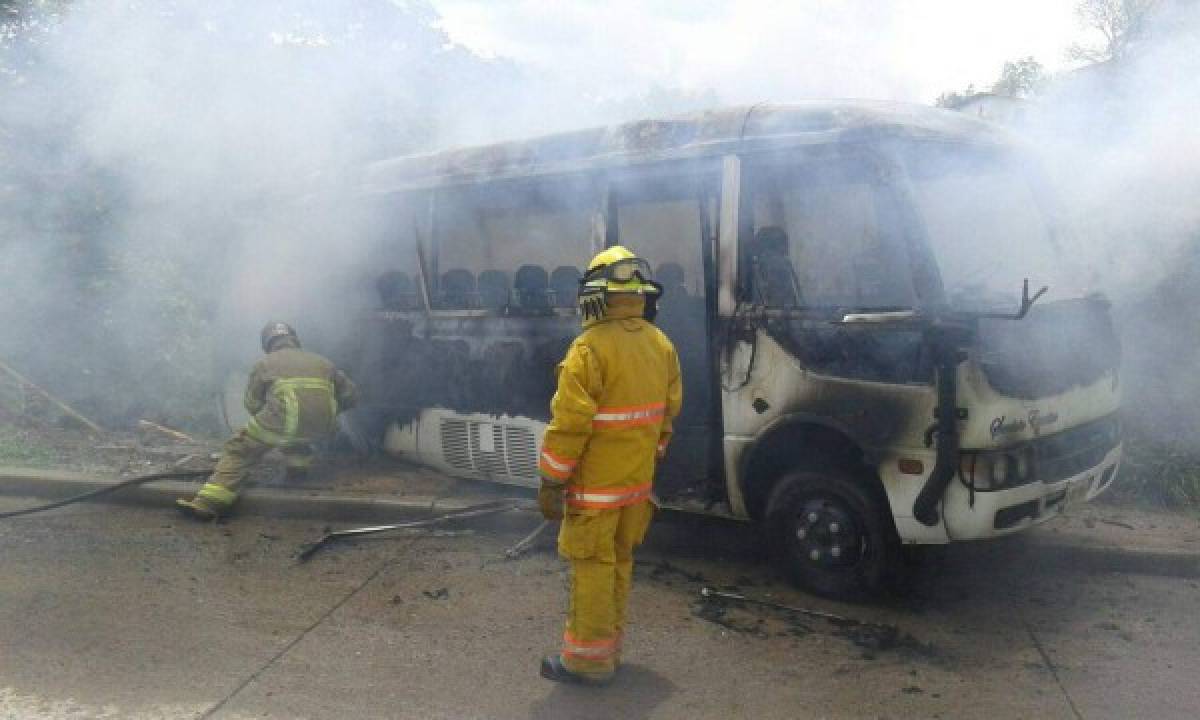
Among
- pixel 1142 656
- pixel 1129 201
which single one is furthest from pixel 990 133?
pixel 1142 656

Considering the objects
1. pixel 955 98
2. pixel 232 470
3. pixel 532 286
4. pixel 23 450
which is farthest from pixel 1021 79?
pixel 23 450

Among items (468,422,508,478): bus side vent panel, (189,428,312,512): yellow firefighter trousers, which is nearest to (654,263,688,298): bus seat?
(468,422,508,478): bus side vent panel

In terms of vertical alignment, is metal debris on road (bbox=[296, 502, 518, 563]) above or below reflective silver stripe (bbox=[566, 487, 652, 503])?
below

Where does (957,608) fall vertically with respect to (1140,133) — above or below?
below

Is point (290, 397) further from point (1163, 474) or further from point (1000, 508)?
point (1163, 474)

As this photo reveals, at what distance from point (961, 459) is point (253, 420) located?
4.46 meters

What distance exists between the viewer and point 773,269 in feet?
14.9

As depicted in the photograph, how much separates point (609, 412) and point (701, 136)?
6.20ft

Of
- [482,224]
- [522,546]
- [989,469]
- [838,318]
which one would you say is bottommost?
[522,546]

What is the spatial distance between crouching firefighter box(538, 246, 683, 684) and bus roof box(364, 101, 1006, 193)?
1312 mm

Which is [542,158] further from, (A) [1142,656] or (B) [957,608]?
(A) [1142,656]

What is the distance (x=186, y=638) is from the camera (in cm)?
428

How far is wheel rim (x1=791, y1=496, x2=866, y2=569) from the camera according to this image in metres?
4.45

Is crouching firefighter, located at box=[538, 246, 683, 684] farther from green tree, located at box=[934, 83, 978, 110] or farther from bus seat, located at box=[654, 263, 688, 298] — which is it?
green tree, located at box=[934, 83, 978, 110]
